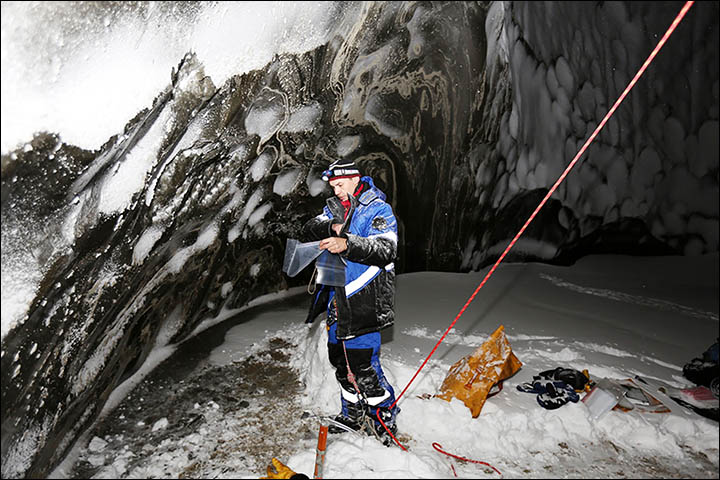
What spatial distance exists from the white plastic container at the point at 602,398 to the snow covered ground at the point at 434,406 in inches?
1.9

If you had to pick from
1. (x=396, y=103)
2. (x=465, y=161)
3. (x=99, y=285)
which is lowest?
(x=99, y=285)

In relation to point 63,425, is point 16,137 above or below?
above

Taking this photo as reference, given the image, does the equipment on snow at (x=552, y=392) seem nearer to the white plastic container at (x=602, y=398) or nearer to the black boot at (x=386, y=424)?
the white plastic container at (x=602, y=398)

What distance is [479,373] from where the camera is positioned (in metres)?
2.81

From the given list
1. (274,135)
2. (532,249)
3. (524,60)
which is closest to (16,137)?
(274,135)

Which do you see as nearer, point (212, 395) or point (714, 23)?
point (212, 395)

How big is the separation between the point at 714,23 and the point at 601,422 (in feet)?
14.4

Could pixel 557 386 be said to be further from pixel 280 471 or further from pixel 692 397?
pixel 280 471

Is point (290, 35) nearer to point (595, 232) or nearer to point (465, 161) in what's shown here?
point (465, 161)

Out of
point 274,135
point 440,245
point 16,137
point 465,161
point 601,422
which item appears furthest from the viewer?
point 440,245

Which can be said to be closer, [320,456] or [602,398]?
[320,456]

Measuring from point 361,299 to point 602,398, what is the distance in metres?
1.52

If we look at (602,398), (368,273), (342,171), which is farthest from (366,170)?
(602,398)

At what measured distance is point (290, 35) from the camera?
2705 mm
